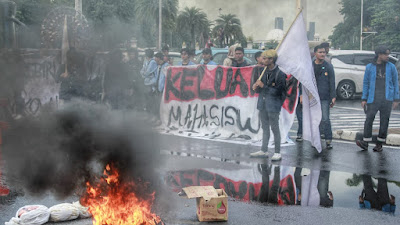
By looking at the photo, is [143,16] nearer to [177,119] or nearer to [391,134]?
[177,119]

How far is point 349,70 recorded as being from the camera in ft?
58.9

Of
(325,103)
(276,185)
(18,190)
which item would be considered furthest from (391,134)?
(18,190)

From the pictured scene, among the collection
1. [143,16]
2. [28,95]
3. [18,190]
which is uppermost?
[143,16]

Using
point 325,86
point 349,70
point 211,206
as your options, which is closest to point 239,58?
point 325,86

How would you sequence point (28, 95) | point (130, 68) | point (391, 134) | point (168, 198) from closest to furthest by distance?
Result: point (168, 198)
point (130, 68)
point (391, 134)
point (28, 95)

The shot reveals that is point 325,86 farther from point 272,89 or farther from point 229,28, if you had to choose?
point 229,28

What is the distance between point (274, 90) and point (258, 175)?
1518 mm

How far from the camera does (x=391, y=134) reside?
9.70 meters

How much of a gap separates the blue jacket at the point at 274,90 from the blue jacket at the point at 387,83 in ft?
5.06

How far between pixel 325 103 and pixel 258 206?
3.87m

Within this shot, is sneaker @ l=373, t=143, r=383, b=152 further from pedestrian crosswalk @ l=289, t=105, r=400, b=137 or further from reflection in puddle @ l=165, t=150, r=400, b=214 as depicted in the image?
pedestrian crosswalk @ l=289, t=105, r=400, b=137

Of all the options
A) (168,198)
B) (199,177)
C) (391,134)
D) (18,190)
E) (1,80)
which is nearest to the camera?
(168,198)

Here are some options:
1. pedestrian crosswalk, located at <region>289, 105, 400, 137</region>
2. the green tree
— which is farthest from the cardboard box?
pedestrian crosswalk, located at <region>289, 105, 400, 137</region>

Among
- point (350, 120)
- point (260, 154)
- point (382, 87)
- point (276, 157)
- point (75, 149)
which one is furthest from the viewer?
point (350, 120)
